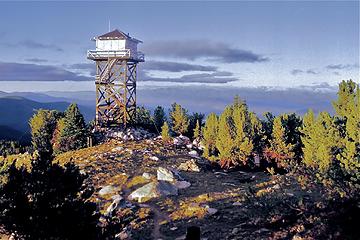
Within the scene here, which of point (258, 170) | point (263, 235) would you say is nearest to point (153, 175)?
point (258, 170)

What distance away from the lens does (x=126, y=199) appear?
30.2 meters

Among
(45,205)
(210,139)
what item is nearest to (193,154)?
(210,139)

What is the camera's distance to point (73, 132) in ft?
177

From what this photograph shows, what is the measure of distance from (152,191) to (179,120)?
107 ft

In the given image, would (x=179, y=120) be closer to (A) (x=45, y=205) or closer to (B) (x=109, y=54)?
(B) (x=109, y=54)

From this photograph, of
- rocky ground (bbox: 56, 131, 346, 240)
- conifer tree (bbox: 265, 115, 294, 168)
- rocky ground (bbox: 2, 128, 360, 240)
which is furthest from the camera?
conifer tree (bbox: 265, 115, 294, 168)

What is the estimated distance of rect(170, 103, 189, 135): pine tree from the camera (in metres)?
62.7

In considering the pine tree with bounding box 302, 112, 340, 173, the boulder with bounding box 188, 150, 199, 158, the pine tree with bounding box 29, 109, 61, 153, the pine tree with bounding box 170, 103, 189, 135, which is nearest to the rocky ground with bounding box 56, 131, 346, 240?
the boulder with bounding box 188, 150, 199, 158

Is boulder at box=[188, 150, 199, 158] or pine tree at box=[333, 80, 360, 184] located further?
boulder at box=[188, 150, 199, 158]

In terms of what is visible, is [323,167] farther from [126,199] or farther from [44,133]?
[44,133]

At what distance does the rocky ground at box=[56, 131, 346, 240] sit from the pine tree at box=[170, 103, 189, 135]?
48.5 ft

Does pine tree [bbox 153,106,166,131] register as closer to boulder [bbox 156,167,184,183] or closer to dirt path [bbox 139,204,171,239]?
boulder [bbox 156,167,184,183]

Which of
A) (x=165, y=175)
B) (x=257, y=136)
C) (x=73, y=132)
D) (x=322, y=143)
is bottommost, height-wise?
(x=165, y=175)

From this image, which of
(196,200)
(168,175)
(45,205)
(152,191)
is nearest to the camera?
(45,205)
